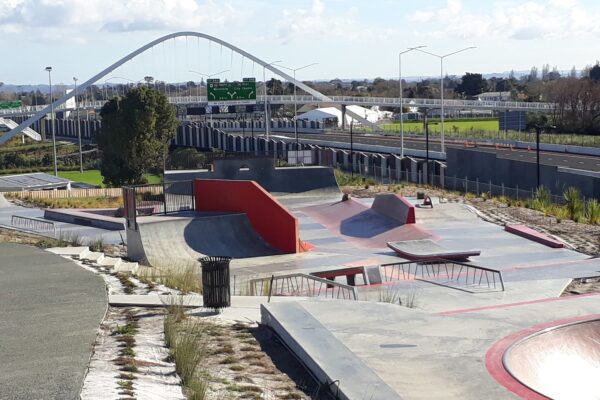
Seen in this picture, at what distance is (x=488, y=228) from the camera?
32.0 metres

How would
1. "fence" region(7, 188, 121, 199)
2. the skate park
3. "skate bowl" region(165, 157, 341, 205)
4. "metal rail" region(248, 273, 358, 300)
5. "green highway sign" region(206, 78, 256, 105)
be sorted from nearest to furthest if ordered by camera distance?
1. the skate park
2. "metal rail" region(248, 273, 358, 300)
3. "skate bowl" region(165, 157, 341, 205)
4. "fence" region(7, 188, 121, 199)
5. "green highway sign" region(206, 78, 256, 105)

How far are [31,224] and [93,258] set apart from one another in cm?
1613

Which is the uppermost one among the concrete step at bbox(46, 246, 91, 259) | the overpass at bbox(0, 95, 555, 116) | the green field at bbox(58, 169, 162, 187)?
the overpass at bbox(0, 95, 555, 116)

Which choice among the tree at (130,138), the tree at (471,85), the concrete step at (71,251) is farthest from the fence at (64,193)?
the tree at (471,85)

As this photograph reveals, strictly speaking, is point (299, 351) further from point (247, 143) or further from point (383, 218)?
point (247, 143)

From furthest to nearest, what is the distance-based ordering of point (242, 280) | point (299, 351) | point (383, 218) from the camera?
point (383, 218)
point (242, 280)
point (299, 351)

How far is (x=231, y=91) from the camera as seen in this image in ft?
336

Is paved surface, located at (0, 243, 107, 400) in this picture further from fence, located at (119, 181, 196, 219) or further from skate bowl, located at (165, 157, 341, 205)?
skate bowl, located at (165, 157, 341, 205)

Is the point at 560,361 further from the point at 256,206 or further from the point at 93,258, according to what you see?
the point at 256,206

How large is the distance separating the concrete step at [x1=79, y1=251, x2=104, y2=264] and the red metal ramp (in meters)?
8.84

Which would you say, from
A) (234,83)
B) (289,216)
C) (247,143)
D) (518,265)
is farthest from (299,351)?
(234,83)

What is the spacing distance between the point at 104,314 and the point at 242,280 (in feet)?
32.3

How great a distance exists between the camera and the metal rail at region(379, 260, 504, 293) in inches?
804

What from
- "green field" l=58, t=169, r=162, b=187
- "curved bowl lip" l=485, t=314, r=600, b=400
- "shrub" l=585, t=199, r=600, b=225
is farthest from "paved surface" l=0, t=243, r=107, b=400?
"green field" l=58, t=169, r=162, b=187
